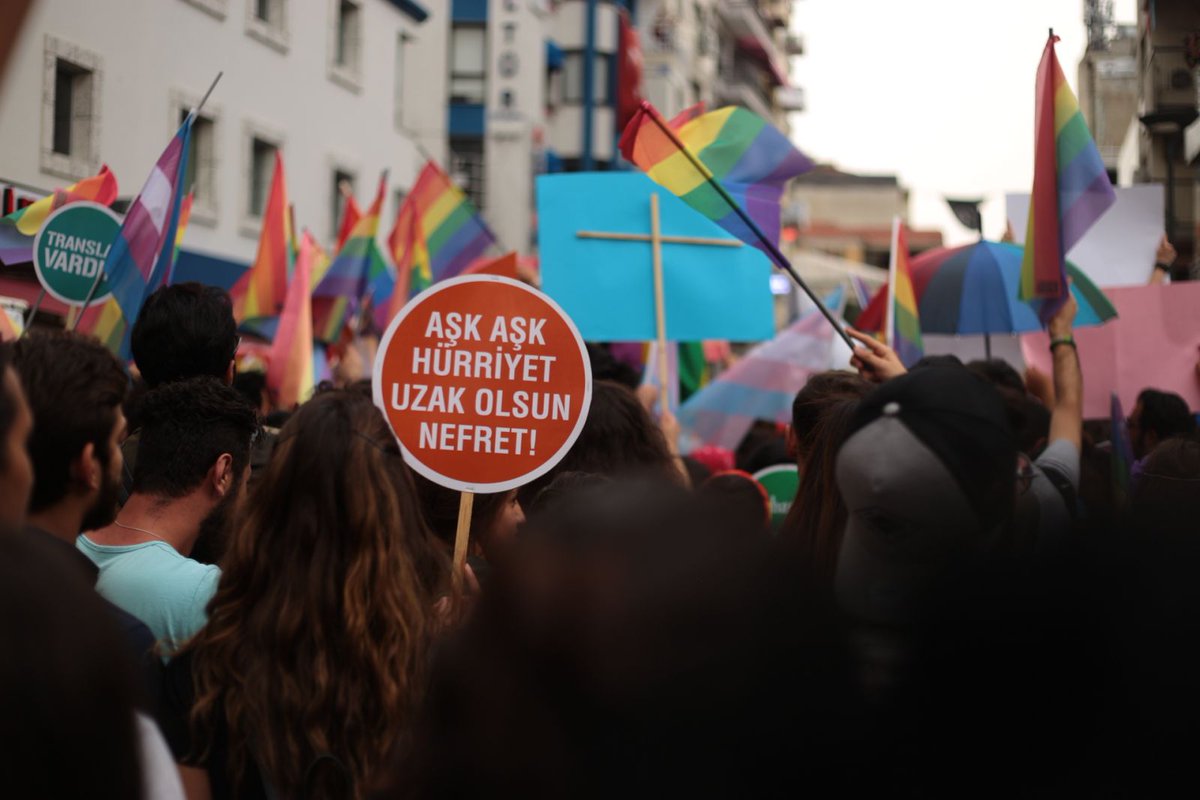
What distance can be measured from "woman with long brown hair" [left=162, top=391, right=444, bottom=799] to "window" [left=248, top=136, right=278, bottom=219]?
1885 centimetres

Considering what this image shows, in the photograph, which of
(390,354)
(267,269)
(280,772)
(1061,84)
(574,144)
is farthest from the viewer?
(574,144)

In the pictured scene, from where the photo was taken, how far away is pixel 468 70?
34.8 meters

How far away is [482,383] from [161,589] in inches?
36.7

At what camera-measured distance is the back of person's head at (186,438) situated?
3.64 metres

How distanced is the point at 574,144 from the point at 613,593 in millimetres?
38621

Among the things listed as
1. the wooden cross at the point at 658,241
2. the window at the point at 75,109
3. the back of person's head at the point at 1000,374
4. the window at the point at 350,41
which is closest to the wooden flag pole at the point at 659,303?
the wooden cross at the point at 658,241

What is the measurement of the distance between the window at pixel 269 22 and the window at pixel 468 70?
13542 mm

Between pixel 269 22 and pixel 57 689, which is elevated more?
pixel 269 22

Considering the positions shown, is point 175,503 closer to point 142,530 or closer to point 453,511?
point 142,530

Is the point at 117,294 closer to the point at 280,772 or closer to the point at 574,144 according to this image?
the point at 280,772

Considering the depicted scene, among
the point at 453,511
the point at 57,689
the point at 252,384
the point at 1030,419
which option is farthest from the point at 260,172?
the point at 57,689

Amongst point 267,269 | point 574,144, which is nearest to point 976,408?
point 267,269

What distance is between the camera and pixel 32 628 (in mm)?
1528

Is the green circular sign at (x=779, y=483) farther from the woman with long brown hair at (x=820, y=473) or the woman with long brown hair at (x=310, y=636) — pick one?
the woman with long brown hair at (x=310, y=636)
